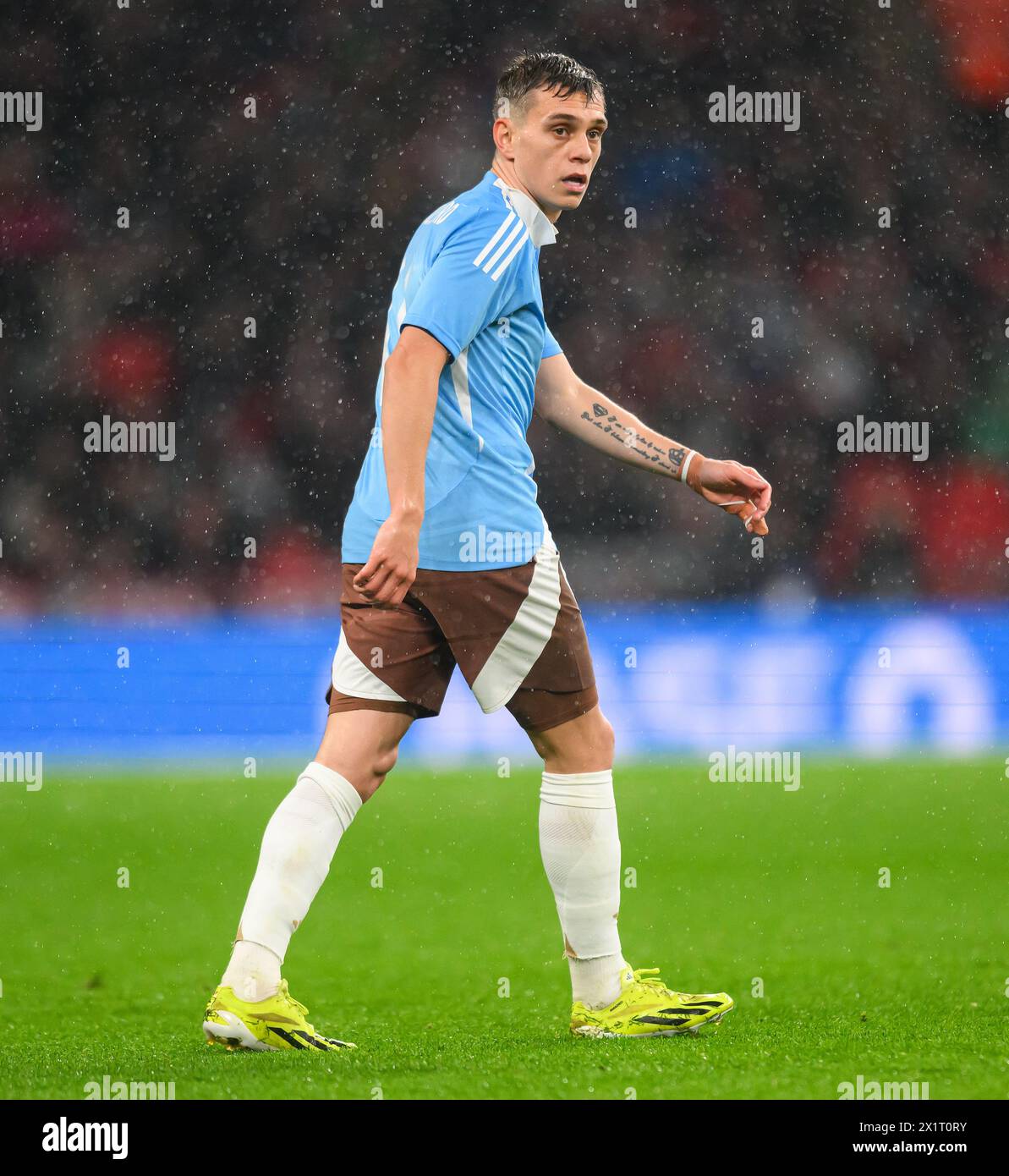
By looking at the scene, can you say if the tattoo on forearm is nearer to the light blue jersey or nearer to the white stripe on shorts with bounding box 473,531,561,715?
the light blue jersey

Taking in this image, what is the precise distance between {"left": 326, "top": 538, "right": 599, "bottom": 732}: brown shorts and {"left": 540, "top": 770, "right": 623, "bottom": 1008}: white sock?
14cm

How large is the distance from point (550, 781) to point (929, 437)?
8636 mm

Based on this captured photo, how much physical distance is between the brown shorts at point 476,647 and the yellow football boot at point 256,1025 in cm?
53

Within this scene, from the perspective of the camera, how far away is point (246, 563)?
986 cm

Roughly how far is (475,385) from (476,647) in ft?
1.56

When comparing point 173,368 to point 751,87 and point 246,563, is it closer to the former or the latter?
point 246,563

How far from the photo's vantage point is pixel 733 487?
120 inches

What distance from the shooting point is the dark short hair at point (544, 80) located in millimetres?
2875

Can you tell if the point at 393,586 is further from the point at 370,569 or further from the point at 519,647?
the point at 519,647

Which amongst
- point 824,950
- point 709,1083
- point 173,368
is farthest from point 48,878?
point 173,368

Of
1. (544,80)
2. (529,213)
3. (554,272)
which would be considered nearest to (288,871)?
(529,213)

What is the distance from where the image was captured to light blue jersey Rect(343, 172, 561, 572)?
269 centimetres

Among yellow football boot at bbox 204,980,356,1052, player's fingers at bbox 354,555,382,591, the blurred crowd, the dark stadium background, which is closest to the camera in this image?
player's fingers at bbox 354,555,382,591

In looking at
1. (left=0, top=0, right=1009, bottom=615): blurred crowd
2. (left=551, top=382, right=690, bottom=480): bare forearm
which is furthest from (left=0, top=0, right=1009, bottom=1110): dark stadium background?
(left=551, top=382, right=690, bottom=480): bare forearm
